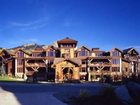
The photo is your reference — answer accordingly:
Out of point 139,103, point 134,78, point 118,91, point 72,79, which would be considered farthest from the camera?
point 72,79

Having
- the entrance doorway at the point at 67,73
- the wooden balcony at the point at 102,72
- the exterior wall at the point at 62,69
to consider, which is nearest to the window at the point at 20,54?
the exterior wall at the point at 62,69

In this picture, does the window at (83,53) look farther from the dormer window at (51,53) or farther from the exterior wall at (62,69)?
the exterior wall at (62,69)

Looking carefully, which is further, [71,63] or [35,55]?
[35,55]

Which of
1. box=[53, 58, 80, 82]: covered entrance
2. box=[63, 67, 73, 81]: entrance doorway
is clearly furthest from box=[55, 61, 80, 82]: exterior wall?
box=[63, 67, 73, 81]: entrance doorway

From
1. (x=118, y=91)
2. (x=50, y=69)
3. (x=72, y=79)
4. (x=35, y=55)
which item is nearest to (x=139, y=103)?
A: (x=118, y=91)

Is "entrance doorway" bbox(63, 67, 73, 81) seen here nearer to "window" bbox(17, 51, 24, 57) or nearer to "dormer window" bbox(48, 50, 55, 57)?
"dormer window" bbox(48, 50, 55, 57)

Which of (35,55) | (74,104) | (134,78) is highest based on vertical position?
(35,55)

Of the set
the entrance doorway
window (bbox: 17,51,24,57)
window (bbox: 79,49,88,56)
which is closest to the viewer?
the entrance doorway

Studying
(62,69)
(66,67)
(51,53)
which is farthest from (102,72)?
(51,53)

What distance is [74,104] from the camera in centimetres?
1748

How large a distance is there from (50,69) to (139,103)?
54281 millimetres

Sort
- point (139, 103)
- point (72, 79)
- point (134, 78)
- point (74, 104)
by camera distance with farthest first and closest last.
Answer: point (72, 79)
point (134, 78)
point (74, 104)
point (139, 103)

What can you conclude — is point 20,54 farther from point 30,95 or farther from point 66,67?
point 30,95

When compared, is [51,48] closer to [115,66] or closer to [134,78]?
[115,66]
